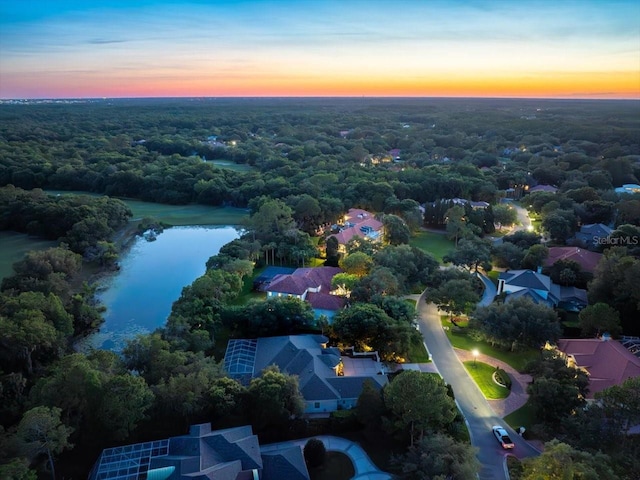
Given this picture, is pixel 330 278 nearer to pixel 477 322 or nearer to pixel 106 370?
pixel 477 322

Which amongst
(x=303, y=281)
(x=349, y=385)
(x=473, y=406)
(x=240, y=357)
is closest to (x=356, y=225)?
(x=303, y=281)

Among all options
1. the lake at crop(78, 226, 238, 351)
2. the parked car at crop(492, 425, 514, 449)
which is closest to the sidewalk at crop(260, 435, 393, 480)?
the parked car at crop(492, 425, 514, 449)

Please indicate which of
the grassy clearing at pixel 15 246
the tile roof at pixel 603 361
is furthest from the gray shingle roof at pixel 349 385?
the grassy clearing at pixel 15 246

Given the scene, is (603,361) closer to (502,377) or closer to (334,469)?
(502,377)

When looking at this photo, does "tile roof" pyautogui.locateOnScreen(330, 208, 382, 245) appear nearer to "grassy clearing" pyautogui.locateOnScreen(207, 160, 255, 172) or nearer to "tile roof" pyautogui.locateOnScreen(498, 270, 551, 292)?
"tile roof" pyautogui.locateOnScreen(498, 270, 551, 292)

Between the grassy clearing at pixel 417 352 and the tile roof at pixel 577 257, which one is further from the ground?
the tile roof at pixel 577 257

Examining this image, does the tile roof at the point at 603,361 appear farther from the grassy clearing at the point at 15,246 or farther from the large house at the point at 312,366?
the grassy clearing at the point at 15,246
